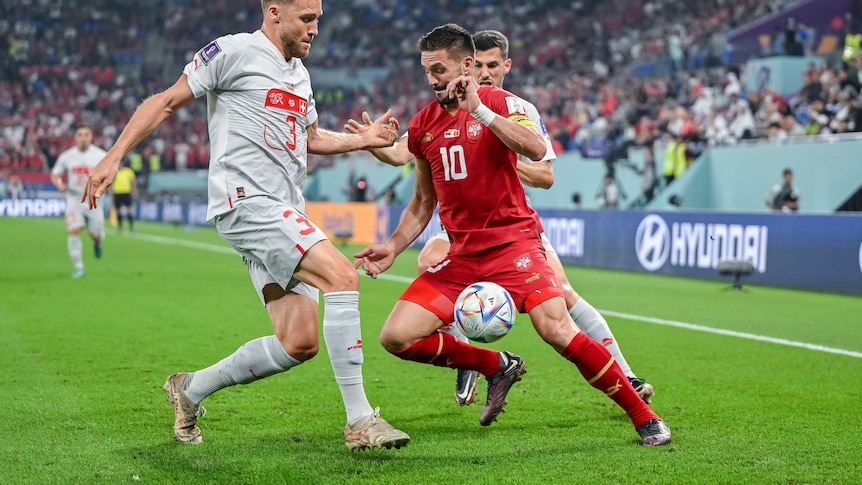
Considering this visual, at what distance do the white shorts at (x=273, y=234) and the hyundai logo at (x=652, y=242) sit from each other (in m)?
→ 12.6

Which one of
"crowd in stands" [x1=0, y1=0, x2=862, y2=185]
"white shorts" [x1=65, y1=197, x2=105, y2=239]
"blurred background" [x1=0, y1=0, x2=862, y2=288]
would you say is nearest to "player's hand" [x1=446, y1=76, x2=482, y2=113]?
"blurred background" [x1=0, y1=0, x2=862, y2=288]

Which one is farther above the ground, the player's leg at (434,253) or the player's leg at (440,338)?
the player's leg at (434,253)

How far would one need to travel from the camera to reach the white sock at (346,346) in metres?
4.72

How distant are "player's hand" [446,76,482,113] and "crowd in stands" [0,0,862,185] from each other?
15.0 metres

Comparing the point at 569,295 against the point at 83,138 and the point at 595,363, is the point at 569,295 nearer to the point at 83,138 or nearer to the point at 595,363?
the point at 595,363

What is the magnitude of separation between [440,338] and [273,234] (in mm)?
1244

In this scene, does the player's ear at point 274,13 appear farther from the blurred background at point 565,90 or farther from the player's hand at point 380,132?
the blurred background at point 565,90

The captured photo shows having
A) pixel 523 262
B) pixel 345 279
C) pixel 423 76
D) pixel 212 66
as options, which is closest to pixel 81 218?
pixel 212 66

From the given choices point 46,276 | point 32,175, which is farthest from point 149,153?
point 46,276

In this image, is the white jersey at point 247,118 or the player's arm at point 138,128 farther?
the white jersey at point 247,118

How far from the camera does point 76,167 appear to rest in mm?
16031

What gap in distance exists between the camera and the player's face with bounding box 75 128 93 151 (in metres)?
16.0

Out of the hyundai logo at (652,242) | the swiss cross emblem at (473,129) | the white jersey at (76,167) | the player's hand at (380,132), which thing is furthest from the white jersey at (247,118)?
the hyundai logo at (652,242)

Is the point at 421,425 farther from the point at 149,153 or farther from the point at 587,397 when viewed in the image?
the point at 149,153
